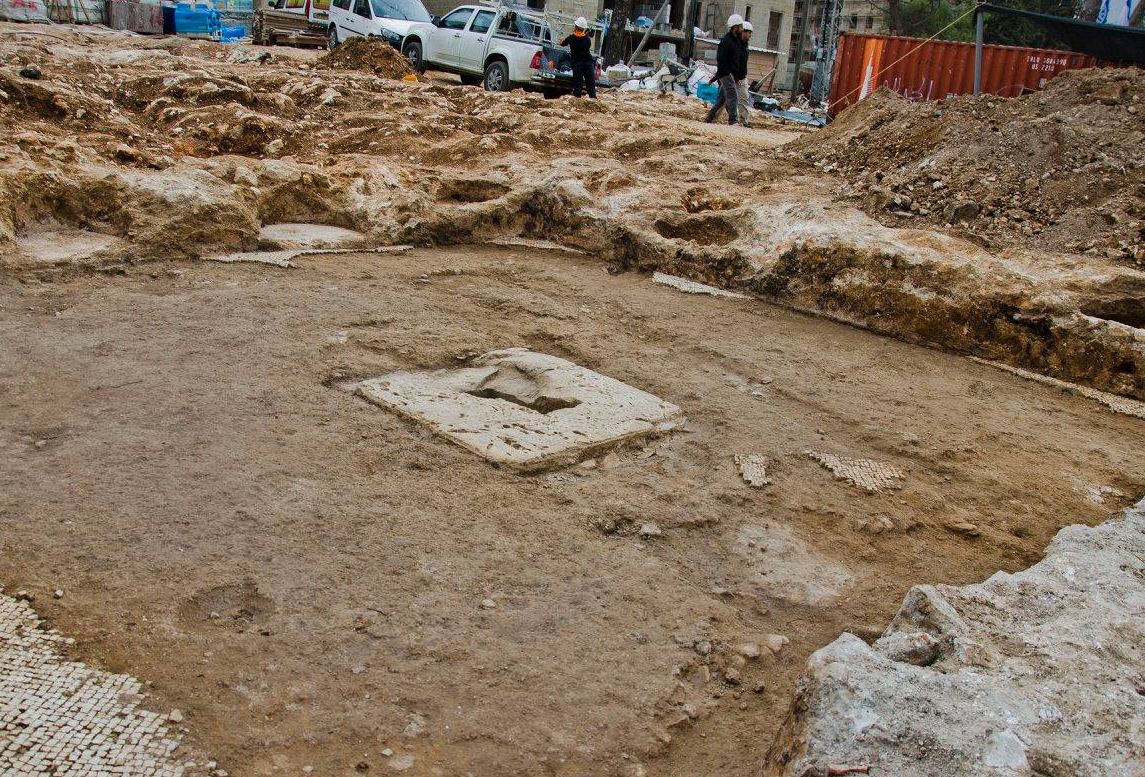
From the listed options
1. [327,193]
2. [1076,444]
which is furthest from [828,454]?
[327,193]

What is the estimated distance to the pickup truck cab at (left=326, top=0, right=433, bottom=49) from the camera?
17.0m

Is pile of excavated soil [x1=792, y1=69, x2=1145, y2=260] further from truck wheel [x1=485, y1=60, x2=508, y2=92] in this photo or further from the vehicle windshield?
the vehicle windshield

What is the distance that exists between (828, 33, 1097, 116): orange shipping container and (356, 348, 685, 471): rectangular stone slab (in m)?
9.98

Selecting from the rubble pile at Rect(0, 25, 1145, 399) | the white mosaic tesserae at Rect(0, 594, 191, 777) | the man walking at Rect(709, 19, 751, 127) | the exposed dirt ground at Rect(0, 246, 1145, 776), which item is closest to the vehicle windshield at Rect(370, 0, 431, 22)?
the man walking at Rect(709, 19, 751, 127)

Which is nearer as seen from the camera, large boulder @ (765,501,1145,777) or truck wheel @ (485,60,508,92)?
large boulder @ (765,501,1145,777)

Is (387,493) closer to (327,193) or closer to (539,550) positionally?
(539,550)

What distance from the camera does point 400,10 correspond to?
58.0 feet

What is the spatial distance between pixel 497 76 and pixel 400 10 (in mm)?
3539

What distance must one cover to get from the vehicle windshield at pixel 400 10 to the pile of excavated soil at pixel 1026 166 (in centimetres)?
Result: 1185

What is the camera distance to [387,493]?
10.4 feet

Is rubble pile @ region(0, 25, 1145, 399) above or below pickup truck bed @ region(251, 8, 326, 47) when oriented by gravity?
below

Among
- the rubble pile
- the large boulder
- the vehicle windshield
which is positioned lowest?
the large boulder

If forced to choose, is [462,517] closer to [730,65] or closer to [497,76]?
[730,65]

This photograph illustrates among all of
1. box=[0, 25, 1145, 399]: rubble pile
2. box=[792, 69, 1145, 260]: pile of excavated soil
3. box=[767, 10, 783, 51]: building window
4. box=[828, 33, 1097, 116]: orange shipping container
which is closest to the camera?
box=[0, 25, 1145, 399]: rubble pile
